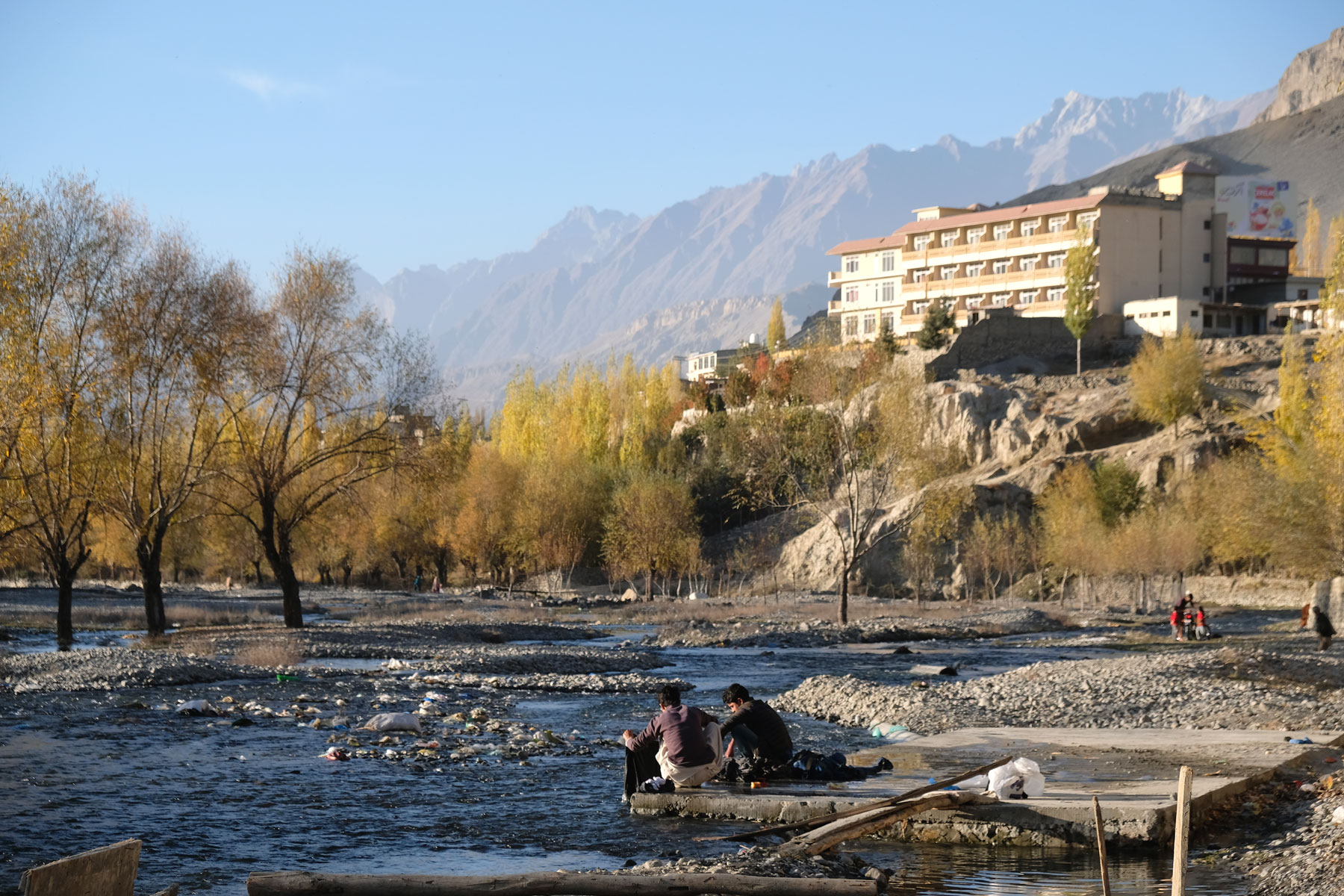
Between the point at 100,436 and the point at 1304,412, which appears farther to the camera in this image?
the point at 1304,412

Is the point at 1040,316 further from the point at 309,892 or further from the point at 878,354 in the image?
the point at 309,892

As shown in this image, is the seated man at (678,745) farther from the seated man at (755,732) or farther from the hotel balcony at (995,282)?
the hotel balcony at (995,282)

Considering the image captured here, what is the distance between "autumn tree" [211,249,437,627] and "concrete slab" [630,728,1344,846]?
24807 mm

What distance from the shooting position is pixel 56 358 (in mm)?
32094

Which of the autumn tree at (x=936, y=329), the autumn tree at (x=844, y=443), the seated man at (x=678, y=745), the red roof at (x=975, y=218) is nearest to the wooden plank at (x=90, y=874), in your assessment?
the seated man at (x=678, y=745)

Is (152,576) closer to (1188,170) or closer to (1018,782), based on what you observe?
(1018,782)

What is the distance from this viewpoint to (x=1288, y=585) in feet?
197

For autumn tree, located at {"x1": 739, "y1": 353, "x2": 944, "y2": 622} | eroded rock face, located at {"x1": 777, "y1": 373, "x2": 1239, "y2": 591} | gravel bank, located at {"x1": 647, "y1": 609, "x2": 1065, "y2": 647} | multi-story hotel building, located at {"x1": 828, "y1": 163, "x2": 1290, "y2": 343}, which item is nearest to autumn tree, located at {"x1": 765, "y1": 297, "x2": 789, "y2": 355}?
multi-story hotel building, located at {"x1": 828, "y1": 163, "x2": 1290, "y2": 343}

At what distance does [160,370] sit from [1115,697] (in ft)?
87.7

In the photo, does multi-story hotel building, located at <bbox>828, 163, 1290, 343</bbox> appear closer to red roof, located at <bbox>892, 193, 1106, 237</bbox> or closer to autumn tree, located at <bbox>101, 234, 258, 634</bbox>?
red roof, located at <bbox>892, 193, 1106, 237</bbox>

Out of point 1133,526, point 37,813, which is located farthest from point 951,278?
point 37,813

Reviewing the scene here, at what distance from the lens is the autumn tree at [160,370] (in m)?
34.6

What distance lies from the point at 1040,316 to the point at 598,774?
7681 centimetres

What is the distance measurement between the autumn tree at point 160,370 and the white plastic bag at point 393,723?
1643 cm
